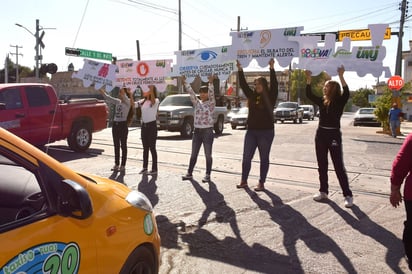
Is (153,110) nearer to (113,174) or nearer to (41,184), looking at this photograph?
(113,174)

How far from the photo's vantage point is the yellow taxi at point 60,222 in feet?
6.75

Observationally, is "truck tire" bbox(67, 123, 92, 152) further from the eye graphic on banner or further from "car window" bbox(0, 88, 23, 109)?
the eye graphic on banner

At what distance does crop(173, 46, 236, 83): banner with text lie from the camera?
27.6ft

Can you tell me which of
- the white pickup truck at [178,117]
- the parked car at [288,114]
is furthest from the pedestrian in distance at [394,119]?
the parked car at [288,114]

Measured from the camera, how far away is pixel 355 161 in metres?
10.9

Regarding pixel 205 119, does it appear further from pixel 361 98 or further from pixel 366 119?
pixel 361 98

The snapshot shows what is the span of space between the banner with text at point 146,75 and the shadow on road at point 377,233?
4957mm

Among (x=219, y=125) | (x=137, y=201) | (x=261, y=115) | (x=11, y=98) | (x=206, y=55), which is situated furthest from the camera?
(x=219, y=125)

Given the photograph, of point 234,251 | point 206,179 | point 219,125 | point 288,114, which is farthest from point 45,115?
point 288,114

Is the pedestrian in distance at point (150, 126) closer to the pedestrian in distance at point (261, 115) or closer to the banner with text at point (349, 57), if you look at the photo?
the pedestrian in distance at point (261, 115)

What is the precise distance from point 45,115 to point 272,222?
7.48 m

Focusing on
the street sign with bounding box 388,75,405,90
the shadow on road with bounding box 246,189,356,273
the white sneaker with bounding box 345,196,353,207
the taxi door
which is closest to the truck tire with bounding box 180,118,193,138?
the street sign with bounding box 388,75,405,90

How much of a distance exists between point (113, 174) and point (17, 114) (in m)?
3.39

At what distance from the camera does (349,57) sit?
7.25 metres
